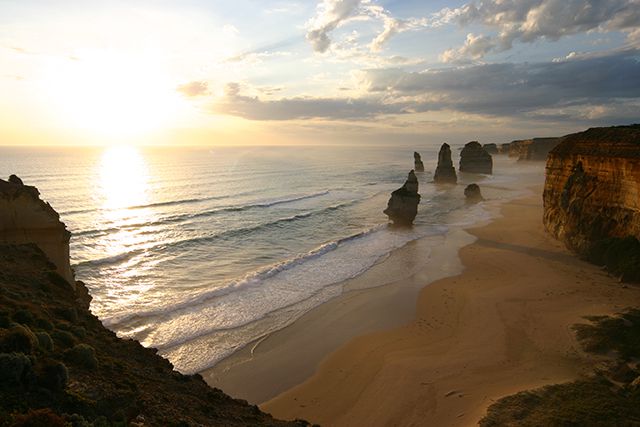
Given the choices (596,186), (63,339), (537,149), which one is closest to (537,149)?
(537,149)

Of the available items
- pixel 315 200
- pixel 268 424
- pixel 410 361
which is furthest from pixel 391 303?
pixel 315 200

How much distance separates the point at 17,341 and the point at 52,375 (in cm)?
94

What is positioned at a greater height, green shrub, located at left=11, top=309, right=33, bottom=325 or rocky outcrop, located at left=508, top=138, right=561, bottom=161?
rocky outcrop, located at left=508, top=138, right=561, bottom=161

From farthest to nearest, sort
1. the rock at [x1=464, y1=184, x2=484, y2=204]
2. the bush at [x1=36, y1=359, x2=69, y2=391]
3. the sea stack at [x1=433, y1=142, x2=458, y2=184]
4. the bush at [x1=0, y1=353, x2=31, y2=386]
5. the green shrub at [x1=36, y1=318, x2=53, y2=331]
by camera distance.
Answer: the sea stack at [x1=433, y1=142, x2=458, y2=184], the rock at [x1=464, y1=184, x2=484, y2=204], the green shrub at [x1=36, y1=318, x2=53, y2=331], the bush at [x1=36, y1=359, x2=69, y2=391], the bush at [x1=0, y1=353, x2=31, y2=386]

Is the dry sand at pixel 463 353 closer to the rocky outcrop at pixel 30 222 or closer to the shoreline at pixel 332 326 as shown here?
the shoreline at pixel 332 326

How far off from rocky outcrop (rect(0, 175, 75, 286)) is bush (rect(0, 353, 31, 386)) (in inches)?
279

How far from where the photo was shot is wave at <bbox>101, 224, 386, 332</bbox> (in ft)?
67.8

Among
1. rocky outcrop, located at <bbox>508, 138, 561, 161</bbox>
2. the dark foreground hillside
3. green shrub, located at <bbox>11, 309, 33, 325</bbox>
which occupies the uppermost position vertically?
rocky outcrop, located at <bbox>508, 138, 561, 161</bbox>

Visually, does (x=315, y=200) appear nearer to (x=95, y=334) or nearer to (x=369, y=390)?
(x=369, y=390)

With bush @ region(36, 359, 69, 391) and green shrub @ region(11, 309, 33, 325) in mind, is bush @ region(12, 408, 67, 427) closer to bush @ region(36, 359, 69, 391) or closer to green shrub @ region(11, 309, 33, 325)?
bush @ region(36, 359, 69, 391)

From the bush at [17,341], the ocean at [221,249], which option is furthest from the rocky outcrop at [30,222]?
the ocean at [221,249]

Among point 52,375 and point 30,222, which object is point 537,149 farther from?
point 52,375

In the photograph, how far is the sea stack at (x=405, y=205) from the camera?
4166cm

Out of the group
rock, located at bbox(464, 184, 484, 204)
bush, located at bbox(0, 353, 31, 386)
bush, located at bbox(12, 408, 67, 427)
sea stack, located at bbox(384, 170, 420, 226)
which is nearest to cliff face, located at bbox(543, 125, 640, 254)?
sea stack, located at bbox(384, 170, 420, 226)
